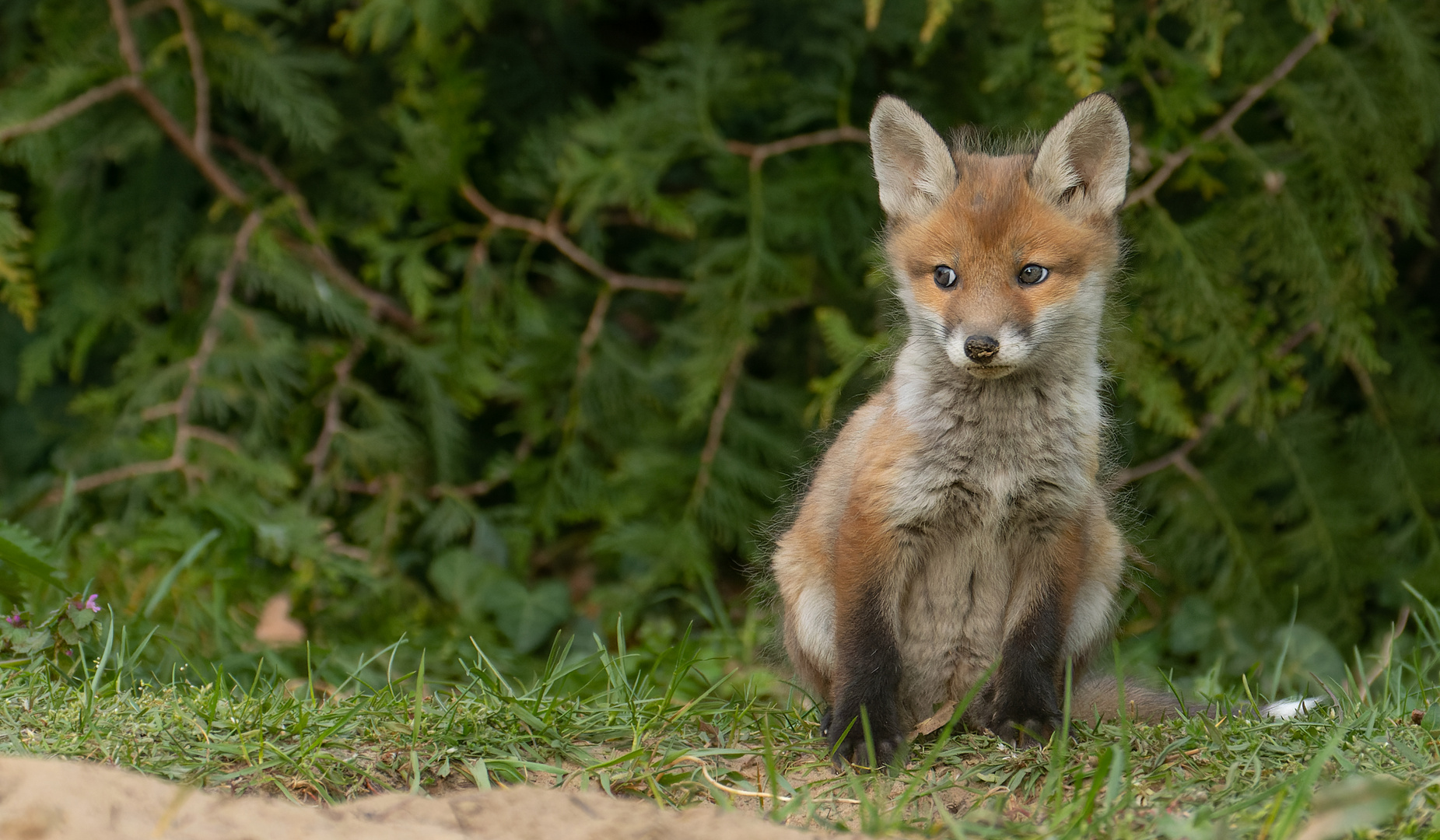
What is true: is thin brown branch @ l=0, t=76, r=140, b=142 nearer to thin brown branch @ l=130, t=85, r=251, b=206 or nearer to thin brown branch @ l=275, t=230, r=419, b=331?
thin brown branch @ l=130, t=85, r=251, b=206

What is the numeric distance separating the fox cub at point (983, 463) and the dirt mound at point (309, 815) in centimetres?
82

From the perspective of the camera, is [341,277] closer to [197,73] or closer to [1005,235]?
[197,73]

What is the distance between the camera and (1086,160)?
340 cm

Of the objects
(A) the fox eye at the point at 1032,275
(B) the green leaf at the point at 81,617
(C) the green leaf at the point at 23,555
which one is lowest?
(B) the green leaf at the point at 81,617

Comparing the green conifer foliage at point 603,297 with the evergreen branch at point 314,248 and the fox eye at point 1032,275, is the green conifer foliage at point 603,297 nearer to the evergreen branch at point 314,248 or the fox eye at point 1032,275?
the evergreen branch at point 314,248

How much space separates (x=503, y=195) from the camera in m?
5.87

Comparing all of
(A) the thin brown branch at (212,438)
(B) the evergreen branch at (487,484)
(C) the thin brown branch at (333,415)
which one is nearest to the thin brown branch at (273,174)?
(C) the thin brown branch at (333,415)

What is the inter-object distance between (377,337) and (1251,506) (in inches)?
154

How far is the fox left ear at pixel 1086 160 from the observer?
3.30 m

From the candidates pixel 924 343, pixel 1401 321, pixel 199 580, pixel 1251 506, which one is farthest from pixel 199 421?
pixel 1401 321

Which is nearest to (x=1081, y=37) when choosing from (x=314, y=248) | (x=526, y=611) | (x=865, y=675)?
(x=865, y=675)

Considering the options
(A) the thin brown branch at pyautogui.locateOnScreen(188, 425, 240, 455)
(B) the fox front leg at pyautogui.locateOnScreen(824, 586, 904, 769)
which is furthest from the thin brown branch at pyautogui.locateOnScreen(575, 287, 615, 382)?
(B) the fox front leg at pyautogui.locateOnScreen(824, 586, 904, 769)

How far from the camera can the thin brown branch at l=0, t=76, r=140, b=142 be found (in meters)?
4.92

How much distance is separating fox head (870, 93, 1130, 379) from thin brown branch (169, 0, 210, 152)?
332cm
